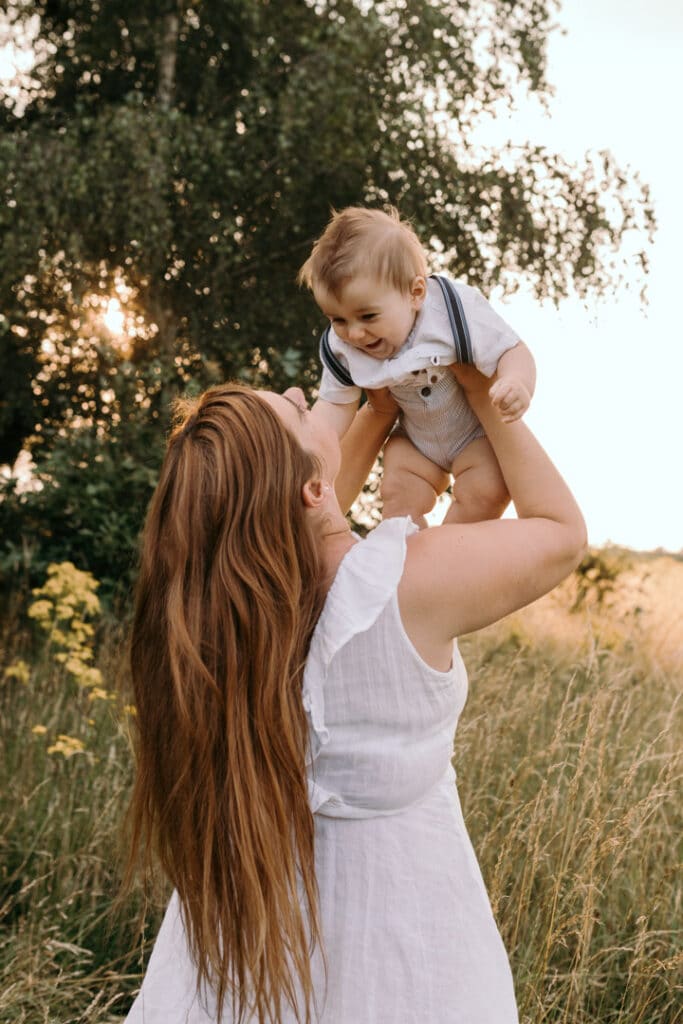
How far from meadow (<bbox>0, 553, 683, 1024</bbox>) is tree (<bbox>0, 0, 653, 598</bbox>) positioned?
2493 millimetres

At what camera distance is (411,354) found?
1913 mm

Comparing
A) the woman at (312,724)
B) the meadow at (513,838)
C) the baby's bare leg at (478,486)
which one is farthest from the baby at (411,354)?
the meadow at (513,838)

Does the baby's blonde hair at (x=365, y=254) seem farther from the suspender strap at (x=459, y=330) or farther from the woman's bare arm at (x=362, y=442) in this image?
the woman's bare arm at (x=362, y=442)

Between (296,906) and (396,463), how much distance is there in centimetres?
93

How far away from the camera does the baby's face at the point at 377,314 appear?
1990 millimetres

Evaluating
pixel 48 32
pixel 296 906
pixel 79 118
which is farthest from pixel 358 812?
pixel 48 32

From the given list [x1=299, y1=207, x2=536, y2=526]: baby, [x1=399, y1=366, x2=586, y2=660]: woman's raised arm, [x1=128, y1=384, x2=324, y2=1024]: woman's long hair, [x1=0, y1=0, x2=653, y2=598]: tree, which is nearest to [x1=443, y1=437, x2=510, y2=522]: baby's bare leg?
[x1=299, y1=207, x2=536, y2=526]: baby

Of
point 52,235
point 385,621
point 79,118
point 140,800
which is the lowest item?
point 140,800

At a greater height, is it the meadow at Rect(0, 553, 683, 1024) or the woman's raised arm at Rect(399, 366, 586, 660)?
the woman's raised arm at Rect(399, 366, 586, 660)

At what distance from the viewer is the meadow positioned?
2.46m

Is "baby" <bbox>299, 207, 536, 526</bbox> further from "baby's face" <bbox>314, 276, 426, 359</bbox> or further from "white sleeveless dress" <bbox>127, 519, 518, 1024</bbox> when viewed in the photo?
"white sleeveless dress" <bbox>127, 519, 518, 1024</bbox>

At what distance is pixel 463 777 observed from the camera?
10.5 feet

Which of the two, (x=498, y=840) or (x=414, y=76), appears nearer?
(x=498, y=840)

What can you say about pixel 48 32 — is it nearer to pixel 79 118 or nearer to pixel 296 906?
pixel 79 118
